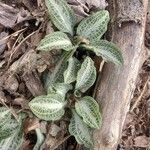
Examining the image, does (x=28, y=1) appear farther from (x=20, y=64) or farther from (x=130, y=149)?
(x=130, y=149)

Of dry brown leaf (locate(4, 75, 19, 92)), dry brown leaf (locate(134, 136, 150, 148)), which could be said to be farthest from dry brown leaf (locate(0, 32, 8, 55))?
dry brown leaf (locate(134, 136, 150, 148))

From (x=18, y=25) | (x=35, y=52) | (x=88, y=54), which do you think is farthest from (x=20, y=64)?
(x=88, y=54)

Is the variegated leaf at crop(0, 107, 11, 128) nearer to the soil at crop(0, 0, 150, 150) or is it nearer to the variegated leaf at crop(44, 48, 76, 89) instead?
the soil at crop(0, 0, 150, 150)

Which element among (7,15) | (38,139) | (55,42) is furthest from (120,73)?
(7,15)

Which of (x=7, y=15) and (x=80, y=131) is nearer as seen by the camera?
(x=80, y=131)

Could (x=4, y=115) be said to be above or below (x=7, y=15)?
below

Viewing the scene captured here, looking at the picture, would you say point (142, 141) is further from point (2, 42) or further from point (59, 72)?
point (2, 42)
